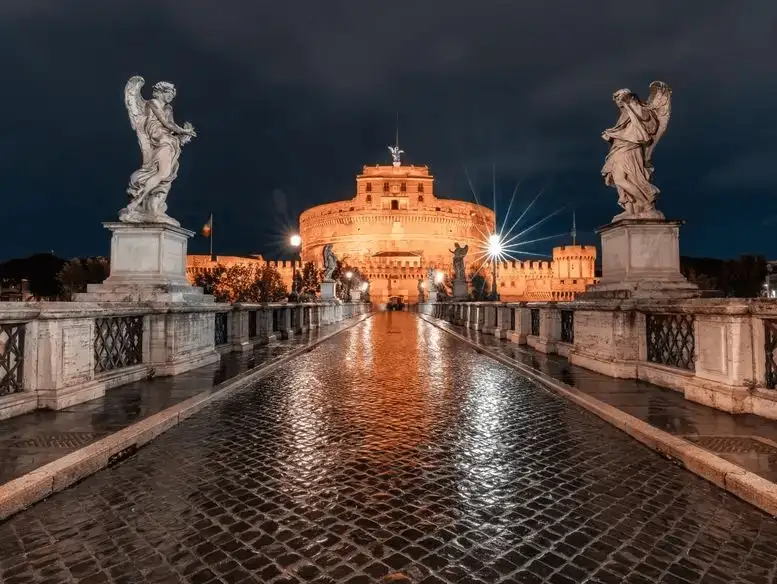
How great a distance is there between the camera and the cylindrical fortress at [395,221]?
347ft

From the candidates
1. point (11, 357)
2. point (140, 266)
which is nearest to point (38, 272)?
point (140, 266)

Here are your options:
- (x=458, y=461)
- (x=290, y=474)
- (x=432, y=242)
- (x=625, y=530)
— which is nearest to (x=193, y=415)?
(x=290, y=474)

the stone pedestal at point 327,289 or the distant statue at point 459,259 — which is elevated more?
the distant statue at point 459,259

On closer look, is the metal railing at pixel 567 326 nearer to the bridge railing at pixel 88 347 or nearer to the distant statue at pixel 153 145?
the bridge railing at pixel 88 347

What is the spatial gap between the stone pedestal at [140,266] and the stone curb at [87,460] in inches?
100

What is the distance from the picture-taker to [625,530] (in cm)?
298

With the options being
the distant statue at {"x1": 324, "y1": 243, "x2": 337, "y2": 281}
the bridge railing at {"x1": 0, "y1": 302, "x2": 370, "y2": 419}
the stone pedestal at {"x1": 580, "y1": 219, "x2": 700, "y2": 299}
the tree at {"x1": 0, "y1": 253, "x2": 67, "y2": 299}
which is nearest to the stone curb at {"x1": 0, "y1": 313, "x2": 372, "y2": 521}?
the bridge railing at {"x1": 0, "y1": 302, "x2": 370, "y2": 419}

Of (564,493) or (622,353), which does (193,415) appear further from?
(622,353)

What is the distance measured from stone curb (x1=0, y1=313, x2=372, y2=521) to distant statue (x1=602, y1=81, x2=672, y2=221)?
23.4 ft

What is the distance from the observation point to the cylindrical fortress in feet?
347

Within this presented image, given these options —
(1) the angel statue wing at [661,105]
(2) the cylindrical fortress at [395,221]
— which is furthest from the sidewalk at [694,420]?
(2) the cylindrical fortress at [395,221]

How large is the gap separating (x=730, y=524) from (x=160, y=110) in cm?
925

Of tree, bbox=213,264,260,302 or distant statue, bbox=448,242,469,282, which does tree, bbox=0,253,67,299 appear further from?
distant statue, bbox=448,242,469,282

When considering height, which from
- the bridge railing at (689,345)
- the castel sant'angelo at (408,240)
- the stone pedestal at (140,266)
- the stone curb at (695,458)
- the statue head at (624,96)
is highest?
the castel sant'angelo at (408,240)
